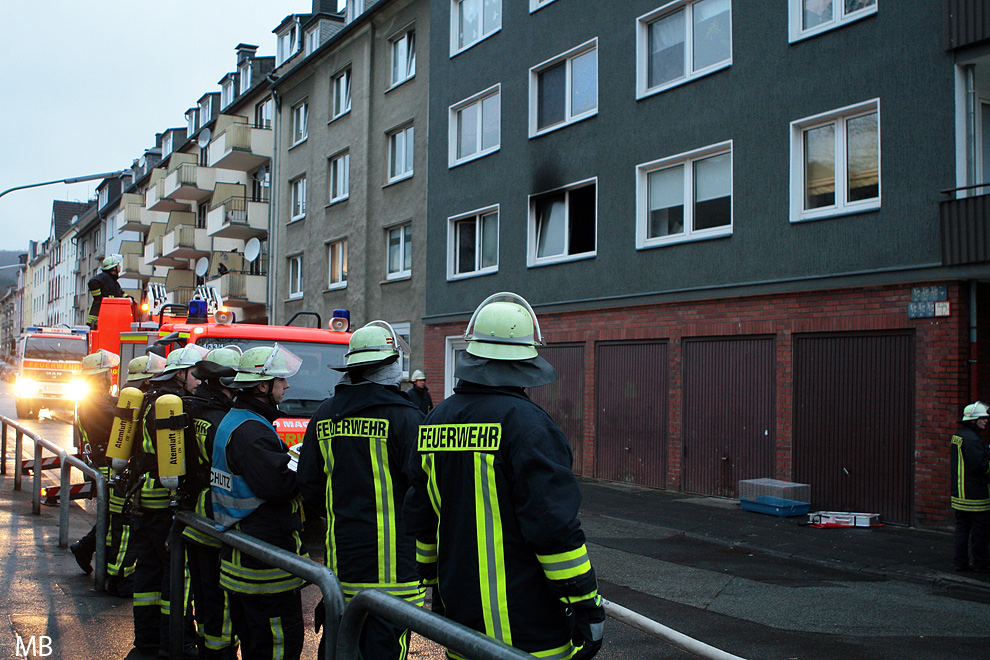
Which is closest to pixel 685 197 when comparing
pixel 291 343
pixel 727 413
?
pixel 727 413

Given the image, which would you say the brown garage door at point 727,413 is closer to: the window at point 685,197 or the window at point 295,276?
the window at point 685,197

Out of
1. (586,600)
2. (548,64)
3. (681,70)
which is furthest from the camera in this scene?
(548,64)

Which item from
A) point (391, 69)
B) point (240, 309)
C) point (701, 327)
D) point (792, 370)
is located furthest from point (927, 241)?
point (240, 309)

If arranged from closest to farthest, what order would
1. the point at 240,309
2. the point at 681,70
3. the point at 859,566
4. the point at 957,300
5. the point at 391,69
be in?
the point at 859,566
the point at 957,300
the point at 681,70
the point at 391,69
the point at 240,309

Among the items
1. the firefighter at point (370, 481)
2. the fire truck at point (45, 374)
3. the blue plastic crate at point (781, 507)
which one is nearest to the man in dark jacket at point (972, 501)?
the blue plastic crate at point (781, 507)

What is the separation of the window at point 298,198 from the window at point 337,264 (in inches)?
106

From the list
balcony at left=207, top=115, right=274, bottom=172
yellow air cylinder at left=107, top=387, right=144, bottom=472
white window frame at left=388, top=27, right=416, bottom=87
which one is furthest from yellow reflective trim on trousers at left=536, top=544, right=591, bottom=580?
balcony at left=207, top=115, right=274, bottom=172

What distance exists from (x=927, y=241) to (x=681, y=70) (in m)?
5.56

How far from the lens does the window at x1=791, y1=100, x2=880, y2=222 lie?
11.9 meters

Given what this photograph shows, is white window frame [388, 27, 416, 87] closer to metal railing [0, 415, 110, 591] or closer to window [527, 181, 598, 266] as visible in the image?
window [527, 181, 598, 266]

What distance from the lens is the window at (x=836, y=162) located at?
38.9 ft

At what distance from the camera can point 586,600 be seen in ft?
9.05

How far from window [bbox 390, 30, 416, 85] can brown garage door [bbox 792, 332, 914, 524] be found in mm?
14154

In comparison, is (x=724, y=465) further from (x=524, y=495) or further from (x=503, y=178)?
(x=524, y=495)
